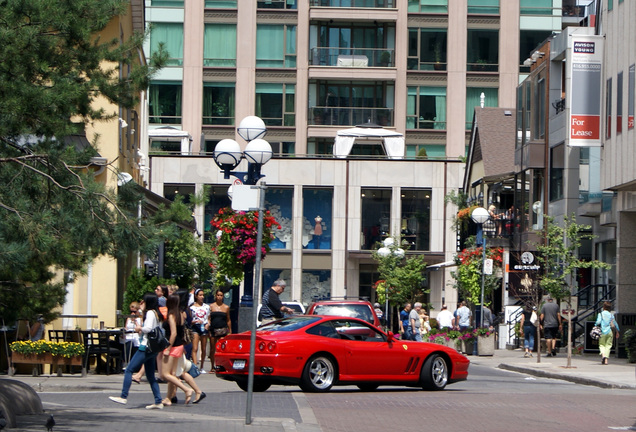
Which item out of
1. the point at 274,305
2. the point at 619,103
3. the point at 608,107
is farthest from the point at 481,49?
the point at 274,305

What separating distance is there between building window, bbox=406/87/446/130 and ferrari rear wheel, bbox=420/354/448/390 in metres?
39.7

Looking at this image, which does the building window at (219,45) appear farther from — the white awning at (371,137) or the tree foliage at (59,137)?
the tree foliage at (59,137)

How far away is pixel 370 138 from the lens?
56031 mm

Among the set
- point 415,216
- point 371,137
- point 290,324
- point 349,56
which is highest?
point 349,56

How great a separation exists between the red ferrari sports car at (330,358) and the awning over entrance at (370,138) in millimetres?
35601

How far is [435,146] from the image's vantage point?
194ft

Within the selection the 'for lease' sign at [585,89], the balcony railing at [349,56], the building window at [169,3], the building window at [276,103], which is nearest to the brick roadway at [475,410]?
the 'for lease' sign at [585,89]

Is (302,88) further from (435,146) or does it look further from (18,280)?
(18,280)

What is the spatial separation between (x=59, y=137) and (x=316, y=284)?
4389 centimetres

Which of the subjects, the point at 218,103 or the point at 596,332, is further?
the point at 218,103

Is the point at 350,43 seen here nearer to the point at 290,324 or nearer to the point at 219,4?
the point at 219,4

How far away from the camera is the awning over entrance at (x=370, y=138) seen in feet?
181

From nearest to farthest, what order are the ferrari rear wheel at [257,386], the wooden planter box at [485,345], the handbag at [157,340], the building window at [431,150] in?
the handbag at [157,340], the ferrari rear wheel at [257,386], the wooden planter box at [485,345], the building window at [431,150]

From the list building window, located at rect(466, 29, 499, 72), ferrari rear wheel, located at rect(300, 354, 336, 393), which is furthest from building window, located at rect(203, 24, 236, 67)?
ferrari rear wheel, located at rect(300, 354, 336, 393)
